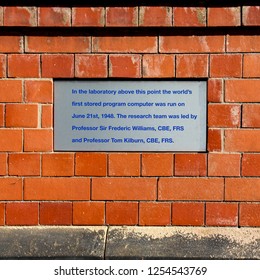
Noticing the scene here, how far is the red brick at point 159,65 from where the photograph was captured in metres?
2.38

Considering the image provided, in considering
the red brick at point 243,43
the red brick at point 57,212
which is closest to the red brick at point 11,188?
the red brick at point 57,212

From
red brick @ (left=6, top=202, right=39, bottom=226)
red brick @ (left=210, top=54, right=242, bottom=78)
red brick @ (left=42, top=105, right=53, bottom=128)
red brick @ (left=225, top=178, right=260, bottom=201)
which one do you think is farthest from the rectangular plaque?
red brick @ (left=6, top=202, right=39, bottom=226)

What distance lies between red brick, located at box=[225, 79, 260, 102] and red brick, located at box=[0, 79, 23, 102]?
1088 mm

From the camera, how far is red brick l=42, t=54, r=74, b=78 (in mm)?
2387

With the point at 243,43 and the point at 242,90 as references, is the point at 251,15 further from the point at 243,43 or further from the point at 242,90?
the point at 242,90

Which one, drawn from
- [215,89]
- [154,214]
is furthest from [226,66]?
[154,214]

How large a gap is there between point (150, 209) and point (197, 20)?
1.01 m

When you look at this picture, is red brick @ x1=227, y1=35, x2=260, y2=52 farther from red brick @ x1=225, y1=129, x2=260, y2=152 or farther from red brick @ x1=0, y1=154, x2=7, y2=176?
red brick @ x1=0, y1=154, x2=7, y2=176

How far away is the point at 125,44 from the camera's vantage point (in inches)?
93.4

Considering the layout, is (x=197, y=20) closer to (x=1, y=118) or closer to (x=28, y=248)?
(x=1, y=118)

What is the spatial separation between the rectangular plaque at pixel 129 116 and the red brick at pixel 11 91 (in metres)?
0.19

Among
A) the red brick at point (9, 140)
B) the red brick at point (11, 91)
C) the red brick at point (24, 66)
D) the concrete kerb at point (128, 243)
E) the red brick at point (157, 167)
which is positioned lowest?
the concrete kerb at point (128, 243)

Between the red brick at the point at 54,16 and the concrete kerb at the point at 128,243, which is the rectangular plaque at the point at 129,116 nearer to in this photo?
the red brick at the point at 54,16
